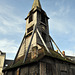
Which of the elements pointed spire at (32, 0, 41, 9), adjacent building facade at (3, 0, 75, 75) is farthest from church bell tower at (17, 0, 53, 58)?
pointed spire at (32, 0, 41, 9)

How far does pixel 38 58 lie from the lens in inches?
460

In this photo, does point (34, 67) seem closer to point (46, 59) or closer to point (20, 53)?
point (46, 59)

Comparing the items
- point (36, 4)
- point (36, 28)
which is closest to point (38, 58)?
point (36, 28)

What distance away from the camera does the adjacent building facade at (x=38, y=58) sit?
38.0 feet

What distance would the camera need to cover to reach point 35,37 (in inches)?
665

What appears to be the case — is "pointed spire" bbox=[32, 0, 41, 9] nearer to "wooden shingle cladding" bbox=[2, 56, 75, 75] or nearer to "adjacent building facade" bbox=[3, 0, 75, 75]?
"adjacent building facade" bbox=[3, 0, 75, 75]

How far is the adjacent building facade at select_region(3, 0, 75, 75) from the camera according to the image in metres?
11.6

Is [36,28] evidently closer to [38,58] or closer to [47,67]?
[38,58]

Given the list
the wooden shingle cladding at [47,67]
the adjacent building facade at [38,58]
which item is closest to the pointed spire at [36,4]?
the adjacent building facade at [38,58]

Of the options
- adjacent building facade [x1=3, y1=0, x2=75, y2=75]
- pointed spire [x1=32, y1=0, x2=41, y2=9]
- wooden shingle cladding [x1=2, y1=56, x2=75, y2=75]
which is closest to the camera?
wooden shingle cladding [x1=2, y1=56, x2=75, y2=75]

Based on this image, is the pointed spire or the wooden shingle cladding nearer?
the wooden shingle cladding

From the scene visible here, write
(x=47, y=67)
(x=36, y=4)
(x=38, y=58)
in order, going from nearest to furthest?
(x=47, y=67) → (x=38, y=58) → (x=36, y=4)

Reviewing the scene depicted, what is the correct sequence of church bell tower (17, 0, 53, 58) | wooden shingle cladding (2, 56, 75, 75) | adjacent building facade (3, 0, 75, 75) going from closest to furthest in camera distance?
wooden shingle cladding (2, 56, 75, 75)
adjacent building facade (3, 0, 75, 75)
church bell tower (17, 0, 53, 58)

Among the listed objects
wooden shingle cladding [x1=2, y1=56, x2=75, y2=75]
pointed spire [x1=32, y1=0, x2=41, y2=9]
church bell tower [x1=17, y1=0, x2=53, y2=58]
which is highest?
pointed spire [x1=32, y1=0, x2=41, y2=9]
